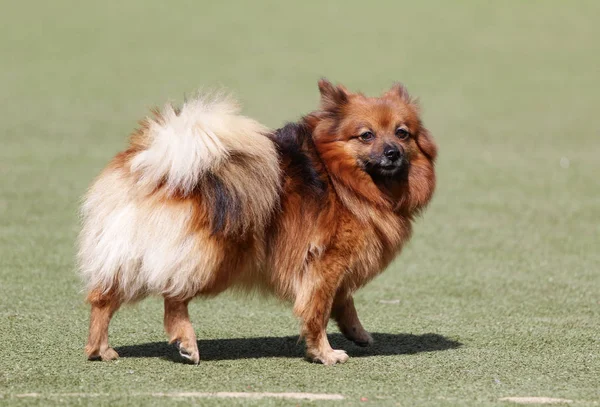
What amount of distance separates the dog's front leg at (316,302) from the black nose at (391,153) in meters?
0.73

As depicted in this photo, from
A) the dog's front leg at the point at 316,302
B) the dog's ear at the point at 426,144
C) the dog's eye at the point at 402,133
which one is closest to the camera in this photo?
the dog's front leg at the point at 316,302

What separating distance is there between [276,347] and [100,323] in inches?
48.6

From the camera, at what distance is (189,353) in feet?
17.7

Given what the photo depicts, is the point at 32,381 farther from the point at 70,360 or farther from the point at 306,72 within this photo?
the point at 306,72

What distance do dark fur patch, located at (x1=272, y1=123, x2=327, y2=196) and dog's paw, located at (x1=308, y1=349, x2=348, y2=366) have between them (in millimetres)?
966

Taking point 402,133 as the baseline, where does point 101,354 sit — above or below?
below

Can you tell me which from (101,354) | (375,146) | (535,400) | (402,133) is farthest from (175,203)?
(535,400)

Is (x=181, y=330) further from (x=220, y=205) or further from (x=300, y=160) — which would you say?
(x=300, y=160)

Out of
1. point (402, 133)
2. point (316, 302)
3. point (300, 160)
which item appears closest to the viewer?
point (316, 302)

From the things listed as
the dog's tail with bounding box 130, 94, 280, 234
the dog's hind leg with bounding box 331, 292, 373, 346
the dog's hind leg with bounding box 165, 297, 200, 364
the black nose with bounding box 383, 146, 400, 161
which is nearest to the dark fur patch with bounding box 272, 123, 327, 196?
the dog's tail with bounding box 130, 94, 280, 234

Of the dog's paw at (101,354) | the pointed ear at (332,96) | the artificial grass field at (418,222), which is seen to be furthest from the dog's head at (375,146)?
the dog's paw at (101,354)

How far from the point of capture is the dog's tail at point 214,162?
524cm

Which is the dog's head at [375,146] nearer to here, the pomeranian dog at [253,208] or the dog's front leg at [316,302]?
the pomeranian dog at [253,208]

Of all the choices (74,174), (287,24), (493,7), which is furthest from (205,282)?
(493,7)
